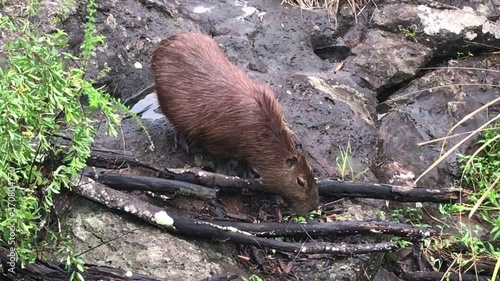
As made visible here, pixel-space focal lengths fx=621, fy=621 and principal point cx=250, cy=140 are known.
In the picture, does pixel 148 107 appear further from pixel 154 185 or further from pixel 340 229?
pixel 340 229

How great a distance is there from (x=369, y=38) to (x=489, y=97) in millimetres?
1162

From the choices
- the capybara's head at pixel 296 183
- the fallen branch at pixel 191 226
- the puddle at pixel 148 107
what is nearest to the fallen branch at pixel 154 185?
the fallen branch at pixel 191 226

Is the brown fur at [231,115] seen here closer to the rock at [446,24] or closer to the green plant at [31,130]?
the green plant at [31,130]

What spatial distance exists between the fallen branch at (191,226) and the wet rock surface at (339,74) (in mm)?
166

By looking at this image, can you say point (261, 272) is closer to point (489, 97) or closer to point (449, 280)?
point (449, 280)

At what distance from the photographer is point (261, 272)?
3805mm

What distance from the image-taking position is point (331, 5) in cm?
568

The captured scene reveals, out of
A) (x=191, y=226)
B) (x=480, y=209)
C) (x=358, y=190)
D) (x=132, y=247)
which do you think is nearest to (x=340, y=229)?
(x=358, y=190)

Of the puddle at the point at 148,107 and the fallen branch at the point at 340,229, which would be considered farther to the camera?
the puddle at the point at 148,107

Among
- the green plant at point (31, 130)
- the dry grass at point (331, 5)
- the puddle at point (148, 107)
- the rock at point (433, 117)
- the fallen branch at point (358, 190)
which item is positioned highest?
the green plant at point (31, 130)

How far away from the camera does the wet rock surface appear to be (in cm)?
450

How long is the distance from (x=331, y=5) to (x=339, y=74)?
78 centimetres

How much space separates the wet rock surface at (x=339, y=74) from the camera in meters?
4.50

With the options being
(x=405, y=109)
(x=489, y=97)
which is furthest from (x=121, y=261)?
(x=489, y=97)
